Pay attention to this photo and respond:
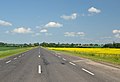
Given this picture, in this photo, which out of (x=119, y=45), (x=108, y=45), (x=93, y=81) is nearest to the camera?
(x=93, y=81)

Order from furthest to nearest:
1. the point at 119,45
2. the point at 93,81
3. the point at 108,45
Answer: the point at 108,45
the point at 119,45
the point at 93,81

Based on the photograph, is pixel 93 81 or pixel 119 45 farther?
pixel 119 45

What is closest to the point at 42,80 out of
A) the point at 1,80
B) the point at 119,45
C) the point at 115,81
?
the point at 1,80

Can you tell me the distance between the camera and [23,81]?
10570 mm

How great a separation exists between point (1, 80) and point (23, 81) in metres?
1.17

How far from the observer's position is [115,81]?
34.3ft

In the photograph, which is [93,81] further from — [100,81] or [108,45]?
[108,45]

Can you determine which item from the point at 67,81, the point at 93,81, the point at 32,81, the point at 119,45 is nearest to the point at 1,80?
the point at 32,81

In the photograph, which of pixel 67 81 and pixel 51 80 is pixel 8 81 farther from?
pixel 67 81

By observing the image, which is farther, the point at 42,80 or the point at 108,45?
the point at 108,45

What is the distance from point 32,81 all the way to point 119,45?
398 feet

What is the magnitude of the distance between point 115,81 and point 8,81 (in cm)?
507

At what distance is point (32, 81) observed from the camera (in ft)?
34.6

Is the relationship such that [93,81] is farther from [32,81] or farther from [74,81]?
[32,81]
